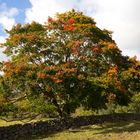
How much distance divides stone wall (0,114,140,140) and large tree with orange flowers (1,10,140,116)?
1.58m

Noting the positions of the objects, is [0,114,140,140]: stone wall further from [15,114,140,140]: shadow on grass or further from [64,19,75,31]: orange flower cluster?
[64,19,75,31]: orange flower cluster

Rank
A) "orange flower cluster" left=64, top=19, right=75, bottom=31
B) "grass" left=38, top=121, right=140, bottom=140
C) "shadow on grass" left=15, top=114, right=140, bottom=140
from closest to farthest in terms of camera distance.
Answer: "grass" left=38, top=121, right=140, bottom=140 → "shadow on grass" left=15, top=114, right=140, bottom=140 → "orange flower cluster" left=64, top=19, right=75, bottom=31

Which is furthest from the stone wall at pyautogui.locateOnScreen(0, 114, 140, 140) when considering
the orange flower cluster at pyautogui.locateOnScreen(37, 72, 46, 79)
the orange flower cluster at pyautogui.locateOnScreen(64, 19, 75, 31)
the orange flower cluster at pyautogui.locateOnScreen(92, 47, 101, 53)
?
the orange flower cluster at pyautogui.locateOnScreen(64, 19, 75, 31)

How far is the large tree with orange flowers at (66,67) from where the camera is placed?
33.3 meters

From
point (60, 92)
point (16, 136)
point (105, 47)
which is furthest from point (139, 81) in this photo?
point (16, 136)

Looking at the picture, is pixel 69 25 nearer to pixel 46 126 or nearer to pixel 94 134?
pixel 46 126

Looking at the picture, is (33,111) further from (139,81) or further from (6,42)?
(139,81)

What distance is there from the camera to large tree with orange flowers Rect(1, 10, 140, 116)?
33.3 meters

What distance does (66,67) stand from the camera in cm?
3403

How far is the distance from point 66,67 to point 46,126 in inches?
213

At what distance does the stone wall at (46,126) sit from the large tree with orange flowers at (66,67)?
5.17 ft

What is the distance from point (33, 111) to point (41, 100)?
1.99 m

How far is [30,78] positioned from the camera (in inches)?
1300

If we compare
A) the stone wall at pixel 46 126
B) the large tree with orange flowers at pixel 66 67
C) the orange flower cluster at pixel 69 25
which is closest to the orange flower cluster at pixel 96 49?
the large tree with orange flowers at pixel 66 67
